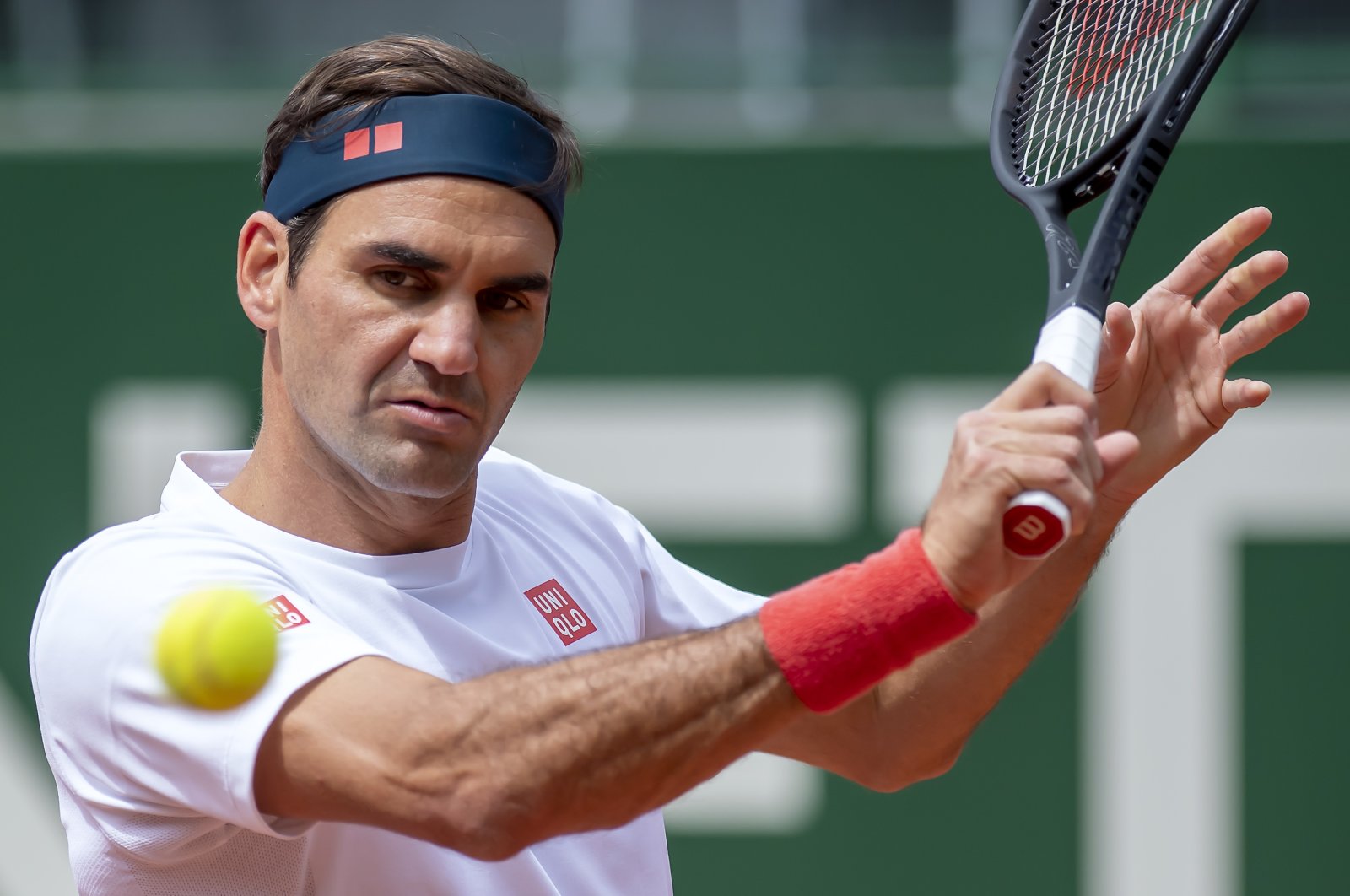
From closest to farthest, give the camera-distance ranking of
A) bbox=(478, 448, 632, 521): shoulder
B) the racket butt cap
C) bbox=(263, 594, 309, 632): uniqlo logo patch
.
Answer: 1. the racket butt cap
2. bbox=(263, 594, 309, 632): uniqlo logo patch
3. bbox=(478, 448, 632, 521): shoulder

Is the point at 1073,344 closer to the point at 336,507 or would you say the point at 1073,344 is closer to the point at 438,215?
the point at 438,215

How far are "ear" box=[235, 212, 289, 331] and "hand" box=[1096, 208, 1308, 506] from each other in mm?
1285

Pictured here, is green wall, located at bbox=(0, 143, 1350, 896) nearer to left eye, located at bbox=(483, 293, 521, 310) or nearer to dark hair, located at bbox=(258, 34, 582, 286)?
dark hair, located at bbox=(258, 34, 582, 286)

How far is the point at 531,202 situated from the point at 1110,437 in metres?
1.01

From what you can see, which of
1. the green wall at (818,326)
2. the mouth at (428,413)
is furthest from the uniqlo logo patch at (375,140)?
the green wall at (818,326)

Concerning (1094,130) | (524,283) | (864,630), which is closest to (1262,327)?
(1094,130)

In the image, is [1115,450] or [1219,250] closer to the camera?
[1115,450]

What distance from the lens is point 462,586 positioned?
2420 mm

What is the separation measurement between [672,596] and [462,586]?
48 cm

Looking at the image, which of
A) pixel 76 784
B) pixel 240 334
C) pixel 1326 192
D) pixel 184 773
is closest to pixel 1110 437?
pixel 184 773

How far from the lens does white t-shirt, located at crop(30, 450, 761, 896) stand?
6.49ft

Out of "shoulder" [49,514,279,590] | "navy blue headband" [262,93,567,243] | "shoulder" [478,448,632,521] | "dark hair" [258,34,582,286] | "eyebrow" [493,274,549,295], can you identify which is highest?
"dark hair" [258,34,582,286]

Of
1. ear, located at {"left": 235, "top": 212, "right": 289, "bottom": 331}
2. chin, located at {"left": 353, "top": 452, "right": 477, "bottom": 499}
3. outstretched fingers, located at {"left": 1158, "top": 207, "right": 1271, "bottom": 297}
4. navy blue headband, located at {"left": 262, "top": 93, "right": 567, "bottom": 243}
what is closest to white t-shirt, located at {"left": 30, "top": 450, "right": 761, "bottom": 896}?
chin, located at {"left": 353, "top": 452, "right": 477, "bottom": 499}

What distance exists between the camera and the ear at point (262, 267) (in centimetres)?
256
